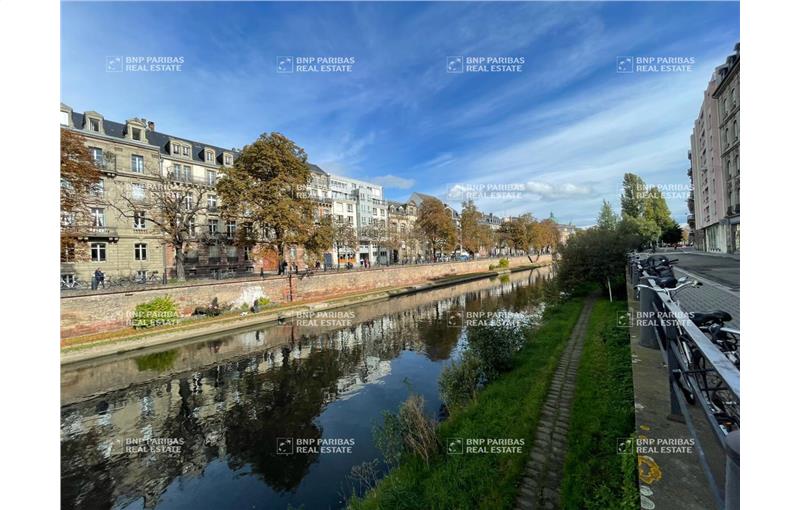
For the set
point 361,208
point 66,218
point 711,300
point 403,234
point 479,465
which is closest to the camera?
point 479,465

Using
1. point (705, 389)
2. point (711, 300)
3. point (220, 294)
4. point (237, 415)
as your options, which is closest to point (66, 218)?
→ point (220, 294)

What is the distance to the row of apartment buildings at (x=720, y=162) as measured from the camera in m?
19.7

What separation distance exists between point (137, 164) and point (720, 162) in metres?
43.1

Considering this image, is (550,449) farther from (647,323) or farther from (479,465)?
(647,323)

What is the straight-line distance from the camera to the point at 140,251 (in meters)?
24.7

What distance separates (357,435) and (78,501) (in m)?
5.12

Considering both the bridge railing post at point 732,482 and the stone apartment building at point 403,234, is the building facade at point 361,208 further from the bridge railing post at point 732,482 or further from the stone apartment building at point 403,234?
the bridge railing post at point 732,482

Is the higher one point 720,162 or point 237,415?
point 720,162

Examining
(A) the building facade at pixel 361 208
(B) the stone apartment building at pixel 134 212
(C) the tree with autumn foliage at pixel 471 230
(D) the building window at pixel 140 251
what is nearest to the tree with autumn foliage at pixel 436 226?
(C) the tree with autumn foliage at pixel 471 230

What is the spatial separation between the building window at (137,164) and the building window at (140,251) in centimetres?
581

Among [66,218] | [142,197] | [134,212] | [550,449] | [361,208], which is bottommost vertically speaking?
[550,449]

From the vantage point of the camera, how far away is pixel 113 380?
1066 centimetres
